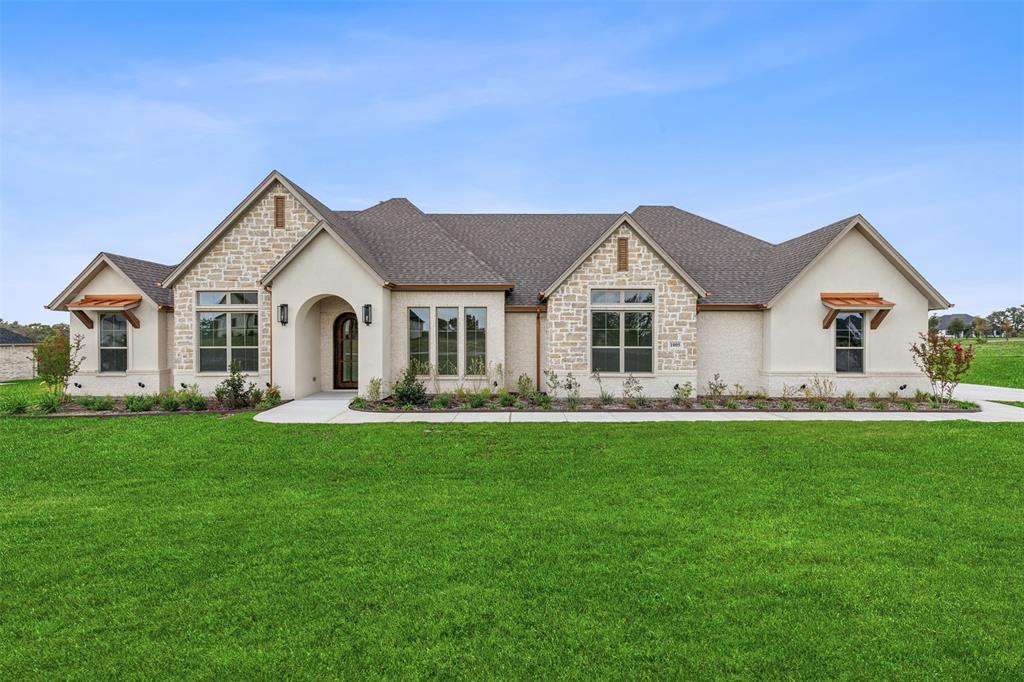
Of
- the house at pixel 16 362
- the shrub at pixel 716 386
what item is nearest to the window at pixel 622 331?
the shrub at pixel 716 386

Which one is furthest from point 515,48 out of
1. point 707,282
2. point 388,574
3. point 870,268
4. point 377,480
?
point 388,574

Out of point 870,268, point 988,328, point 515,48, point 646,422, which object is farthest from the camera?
point 988,328

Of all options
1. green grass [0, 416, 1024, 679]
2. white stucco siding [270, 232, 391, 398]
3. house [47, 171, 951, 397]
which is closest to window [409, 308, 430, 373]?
house [47, 171, 951, 397]

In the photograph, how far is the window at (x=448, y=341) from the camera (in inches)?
611

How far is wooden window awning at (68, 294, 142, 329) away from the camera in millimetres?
15500

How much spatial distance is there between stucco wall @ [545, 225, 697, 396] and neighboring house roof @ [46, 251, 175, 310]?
14.1 meters

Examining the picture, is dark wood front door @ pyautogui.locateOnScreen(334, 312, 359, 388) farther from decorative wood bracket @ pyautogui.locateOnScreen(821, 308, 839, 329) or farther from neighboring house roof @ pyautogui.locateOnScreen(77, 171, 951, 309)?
decorative wood bracket @ pyautogui.locateOnScreen(821, 308, 839, 329)

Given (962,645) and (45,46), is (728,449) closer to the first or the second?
(962,645)

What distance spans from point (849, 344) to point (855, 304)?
1493mm

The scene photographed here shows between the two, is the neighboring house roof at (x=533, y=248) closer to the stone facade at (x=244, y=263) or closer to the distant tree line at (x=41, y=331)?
the stone facade at (x=244, y=263)

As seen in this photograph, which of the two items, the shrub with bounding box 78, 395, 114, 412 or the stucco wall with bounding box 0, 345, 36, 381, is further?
the stucco wall with bounding box 0, 345, 36, 381

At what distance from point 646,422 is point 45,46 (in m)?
23.9

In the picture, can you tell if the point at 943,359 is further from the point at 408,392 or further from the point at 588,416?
the point at 408,392

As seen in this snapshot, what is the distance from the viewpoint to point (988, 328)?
99.7 metres
